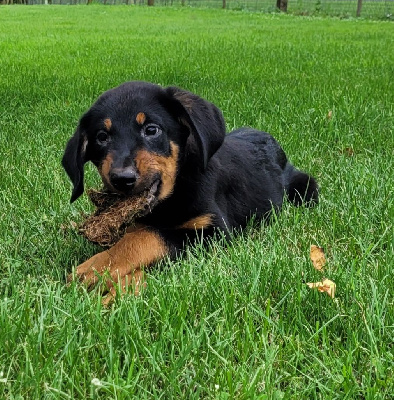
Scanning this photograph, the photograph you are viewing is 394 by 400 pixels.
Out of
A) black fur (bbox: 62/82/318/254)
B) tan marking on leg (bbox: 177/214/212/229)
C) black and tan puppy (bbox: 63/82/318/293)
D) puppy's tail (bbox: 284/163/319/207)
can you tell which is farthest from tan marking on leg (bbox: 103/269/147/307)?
puppy's tail (bbox: 284/163/319/207)

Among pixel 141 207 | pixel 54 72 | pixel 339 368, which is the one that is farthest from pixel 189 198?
pixel 54 72

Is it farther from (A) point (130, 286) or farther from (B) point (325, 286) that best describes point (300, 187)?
(A) point (130, 286)

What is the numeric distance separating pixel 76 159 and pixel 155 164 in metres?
0.47

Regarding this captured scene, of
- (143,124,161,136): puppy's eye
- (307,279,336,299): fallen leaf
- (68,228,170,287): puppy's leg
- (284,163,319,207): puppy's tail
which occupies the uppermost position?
(143,124,161,136): puppy's eye

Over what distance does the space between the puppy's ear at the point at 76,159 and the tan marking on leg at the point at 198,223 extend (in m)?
0.55

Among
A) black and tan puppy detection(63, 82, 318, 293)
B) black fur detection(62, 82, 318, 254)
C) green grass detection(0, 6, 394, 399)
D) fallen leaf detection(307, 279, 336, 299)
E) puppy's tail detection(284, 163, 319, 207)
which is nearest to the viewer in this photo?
green grass detection(0, 6, 394, 399)

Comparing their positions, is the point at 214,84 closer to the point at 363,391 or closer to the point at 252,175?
the point at 252,175

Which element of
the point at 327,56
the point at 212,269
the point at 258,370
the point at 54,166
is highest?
the point at 258,370

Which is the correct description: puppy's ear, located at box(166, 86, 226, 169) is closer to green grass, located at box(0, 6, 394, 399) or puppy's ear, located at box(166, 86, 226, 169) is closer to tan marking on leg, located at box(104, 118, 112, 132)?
tan marking on leg, located at box(104, 118, 112, 132)

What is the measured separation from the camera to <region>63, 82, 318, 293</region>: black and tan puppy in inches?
105

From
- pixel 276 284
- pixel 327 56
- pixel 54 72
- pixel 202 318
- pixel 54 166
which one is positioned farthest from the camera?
pixel 327 56

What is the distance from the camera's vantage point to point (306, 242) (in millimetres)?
2848

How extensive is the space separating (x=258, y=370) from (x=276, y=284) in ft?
2.14

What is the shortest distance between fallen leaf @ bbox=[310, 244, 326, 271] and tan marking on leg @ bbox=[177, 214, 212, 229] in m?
0.50
